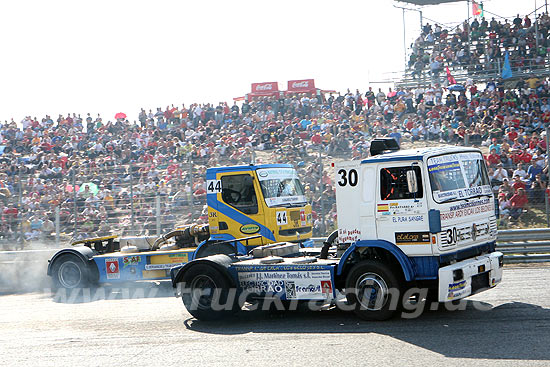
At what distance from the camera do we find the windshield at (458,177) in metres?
8.38

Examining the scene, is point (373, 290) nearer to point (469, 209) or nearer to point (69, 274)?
point (469, 209)

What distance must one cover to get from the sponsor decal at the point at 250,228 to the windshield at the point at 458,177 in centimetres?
499

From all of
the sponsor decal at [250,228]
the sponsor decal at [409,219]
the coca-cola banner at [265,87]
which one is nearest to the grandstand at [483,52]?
the coca-cola banner at [265,87]

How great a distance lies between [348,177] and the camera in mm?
8891

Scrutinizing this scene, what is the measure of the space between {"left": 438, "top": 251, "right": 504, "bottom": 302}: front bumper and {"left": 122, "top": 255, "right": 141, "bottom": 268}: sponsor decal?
23.8ft

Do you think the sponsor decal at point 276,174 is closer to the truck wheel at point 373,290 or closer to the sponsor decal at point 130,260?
the sponsor decal at point 130,260

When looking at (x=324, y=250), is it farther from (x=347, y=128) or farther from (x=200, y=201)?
(x=347, y=128)

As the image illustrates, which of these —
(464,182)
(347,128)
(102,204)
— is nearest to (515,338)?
(464,182)

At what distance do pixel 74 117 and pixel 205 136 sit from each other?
856 centimetres

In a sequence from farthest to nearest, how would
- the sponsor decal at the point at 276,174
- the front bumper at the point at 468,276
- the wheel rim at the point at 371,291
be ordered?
the sponsor decal at the point at 276,174
the wheel rim at the point at 371,291
the front bumper at the point at 468,276

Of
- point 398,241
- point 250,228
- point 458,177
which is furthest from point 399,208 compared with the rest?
point 250,228

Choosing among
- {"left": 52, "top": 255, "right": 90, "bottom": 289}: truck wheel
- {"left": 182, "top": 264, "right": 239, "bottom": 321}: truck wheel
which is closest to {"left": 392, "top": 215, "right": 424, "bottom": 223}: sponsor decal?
{"left": 182, "top": 264, "right": 239, "bottom": 321}: truck wheel

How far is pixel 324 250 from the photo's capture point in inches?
384

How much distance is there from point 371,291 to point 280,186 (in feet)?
16.2
